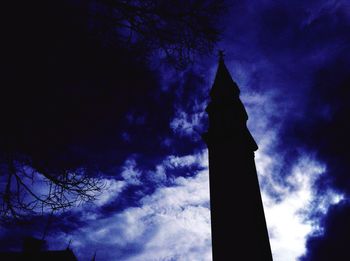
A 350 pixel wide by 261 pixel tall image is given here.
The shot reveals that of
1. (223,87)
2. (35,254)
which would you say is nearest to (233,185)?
(223,87)

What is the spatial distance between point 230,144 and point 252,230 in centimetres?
771

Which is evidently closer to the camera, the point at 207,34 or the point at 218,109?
the point at 207,34

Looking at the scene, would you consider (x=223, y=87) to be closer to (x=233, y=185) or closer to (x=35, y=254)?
(x=233, y=185)

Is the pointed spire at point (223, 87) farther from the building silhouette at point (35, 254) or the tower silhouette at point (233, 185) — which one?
the building silhouette at point (35, 254)

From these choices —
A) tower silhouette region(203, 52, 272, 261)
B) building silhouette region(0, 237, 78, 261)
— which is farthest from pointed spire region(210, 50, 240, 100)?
building silhouette region(0, 237, 78, 261)

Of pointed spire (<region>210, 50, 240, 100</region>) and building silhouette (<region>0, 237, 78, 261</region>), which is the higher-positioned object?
pointed spire (<region>210, 50, 240, 100</region>)

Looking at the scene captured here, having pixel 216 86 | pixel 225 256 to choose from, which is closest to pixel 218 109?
pixel 216 86

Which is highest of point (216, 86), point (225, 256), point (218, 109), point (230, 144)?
point (216, 86)

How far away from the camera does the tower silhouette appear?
696 inches

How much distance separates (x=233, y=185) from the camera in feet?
67.0

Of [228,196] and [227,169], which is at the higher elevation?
[227,169]

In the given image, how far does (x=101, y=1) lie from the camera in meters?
5.71

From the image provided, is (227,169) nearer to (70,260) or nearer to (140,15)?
(140,15)

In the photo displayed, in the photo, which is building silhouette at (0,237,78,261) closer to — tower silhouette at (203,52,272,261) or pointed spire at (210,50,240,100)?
tower silhouette at (203,52,272,261)
